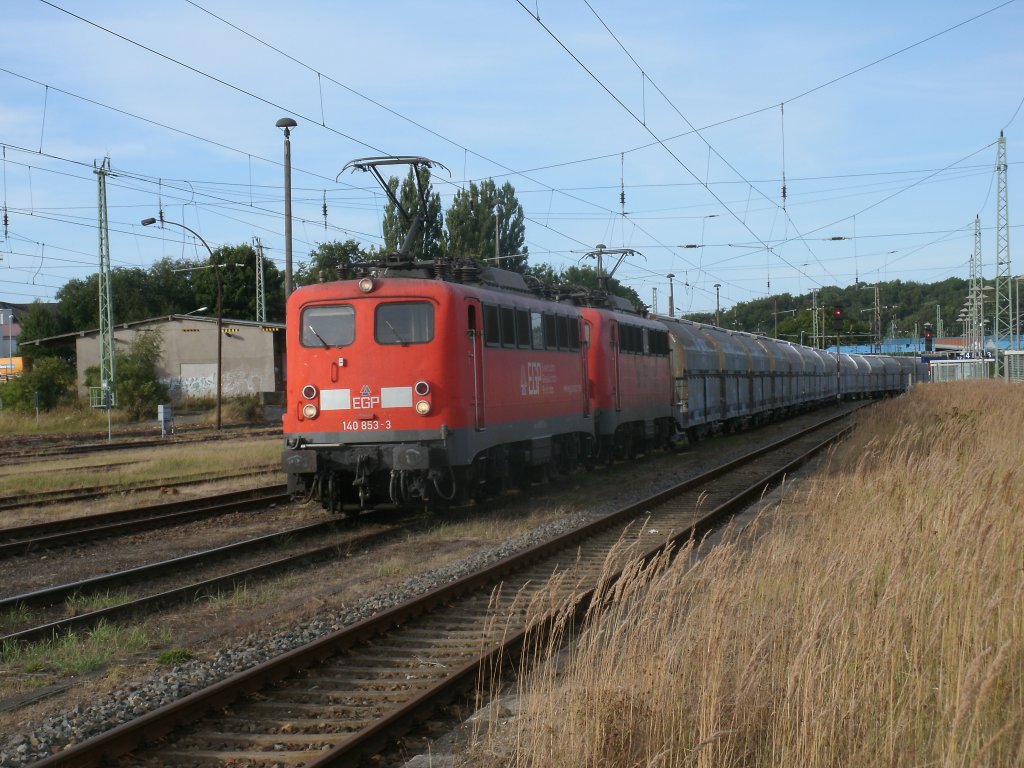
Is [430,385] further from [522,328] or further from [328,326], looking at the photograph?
[522,328]

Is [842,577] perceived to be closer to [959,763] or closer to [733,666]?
[733,666]

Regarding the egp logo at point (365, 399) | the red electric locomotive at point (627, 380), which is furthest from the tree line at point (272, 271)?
the egp logo at point (365, 399)

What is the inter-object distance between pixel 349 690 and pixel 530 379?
10.3 meters

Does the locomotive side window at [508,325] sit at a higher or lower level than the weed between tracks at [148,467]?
higher

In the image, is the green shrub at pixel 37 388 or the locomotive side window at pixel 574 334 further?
the green shrub at pixel 37 388

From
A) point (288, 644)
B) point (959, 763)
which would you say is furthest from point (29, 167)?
point (959, 763)

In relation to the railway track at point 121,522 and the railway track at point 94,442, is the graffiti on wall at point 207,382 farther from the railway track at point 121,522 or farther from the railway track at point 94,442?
the railway track at point 121,522

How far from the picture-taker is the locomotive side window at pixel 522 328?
16328mm

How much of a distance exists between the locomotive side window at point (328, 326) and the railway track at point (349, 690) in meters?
5.05

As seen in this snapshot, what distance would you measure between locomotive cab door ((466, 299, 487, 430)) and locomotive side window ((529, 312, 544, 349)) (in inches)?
89.0

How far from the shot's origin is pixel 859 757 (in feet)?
12.4

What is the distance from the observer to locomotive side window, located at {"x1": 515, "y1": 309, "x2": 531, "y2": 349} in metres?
16.3

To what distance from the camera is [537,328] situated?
1722 cm

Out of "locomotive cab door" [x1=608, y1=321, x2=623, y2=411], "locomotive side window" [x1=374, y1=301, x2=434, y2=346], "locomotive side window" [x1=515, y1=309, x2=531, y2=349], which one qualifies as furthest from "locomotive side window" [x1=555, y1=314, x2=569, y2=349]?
"locomotive side window" [x1=374, y1=301, x2=434, y2=346]
